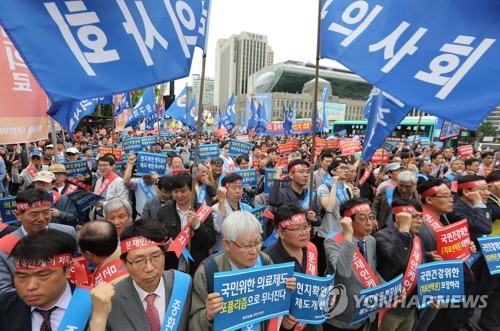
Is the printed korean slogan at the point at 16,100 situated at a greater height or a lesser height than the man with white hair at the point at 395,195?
greater

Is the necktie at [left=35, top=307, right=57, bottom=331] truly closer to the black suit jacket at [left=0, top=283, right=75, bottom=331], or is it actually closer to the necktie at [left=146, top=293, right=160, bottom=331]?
the black suit jacket at [left=0, top=283, right=75, bottom=331]

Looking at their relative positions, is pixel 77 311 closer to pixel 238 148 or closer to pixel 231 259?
pixel 231 259

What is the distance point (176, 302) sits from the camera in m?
2.00

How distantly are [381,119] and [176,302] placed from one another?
3.19m

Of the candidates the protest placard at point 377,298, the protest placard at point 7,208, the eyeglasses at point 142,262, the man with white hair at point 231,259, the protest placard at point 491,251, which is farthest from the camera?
the protest placard at point 7,208

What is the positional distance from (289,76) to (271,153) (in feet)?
291

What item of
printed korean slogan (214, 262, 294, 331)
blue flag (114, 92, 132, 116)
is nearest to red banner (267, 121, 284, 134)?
blue flag (114, 92, 132, 116)

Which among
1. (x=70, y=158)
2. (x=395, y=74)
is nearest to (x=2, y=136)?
(x=395, y=74)

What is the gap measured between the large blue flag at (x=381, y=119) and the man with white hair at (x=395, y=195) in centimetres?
95

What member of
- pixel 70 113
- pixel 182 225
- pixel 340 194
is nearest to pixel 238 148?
pixel 340 194

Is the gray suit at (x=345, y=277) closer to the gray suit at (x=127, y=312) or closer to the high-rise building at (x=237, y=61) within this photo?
the gray suit at (x=127, y=312)

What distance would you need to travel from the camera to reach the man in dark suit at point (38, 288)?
1.75 metres

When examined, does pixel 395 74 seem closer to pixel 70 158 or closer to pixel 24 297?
pixel 24 297

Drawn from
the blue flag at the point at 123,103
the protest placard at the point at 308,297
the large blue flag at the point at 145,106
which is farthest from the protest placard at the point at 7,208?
the large blue flag at the point at 145,106
